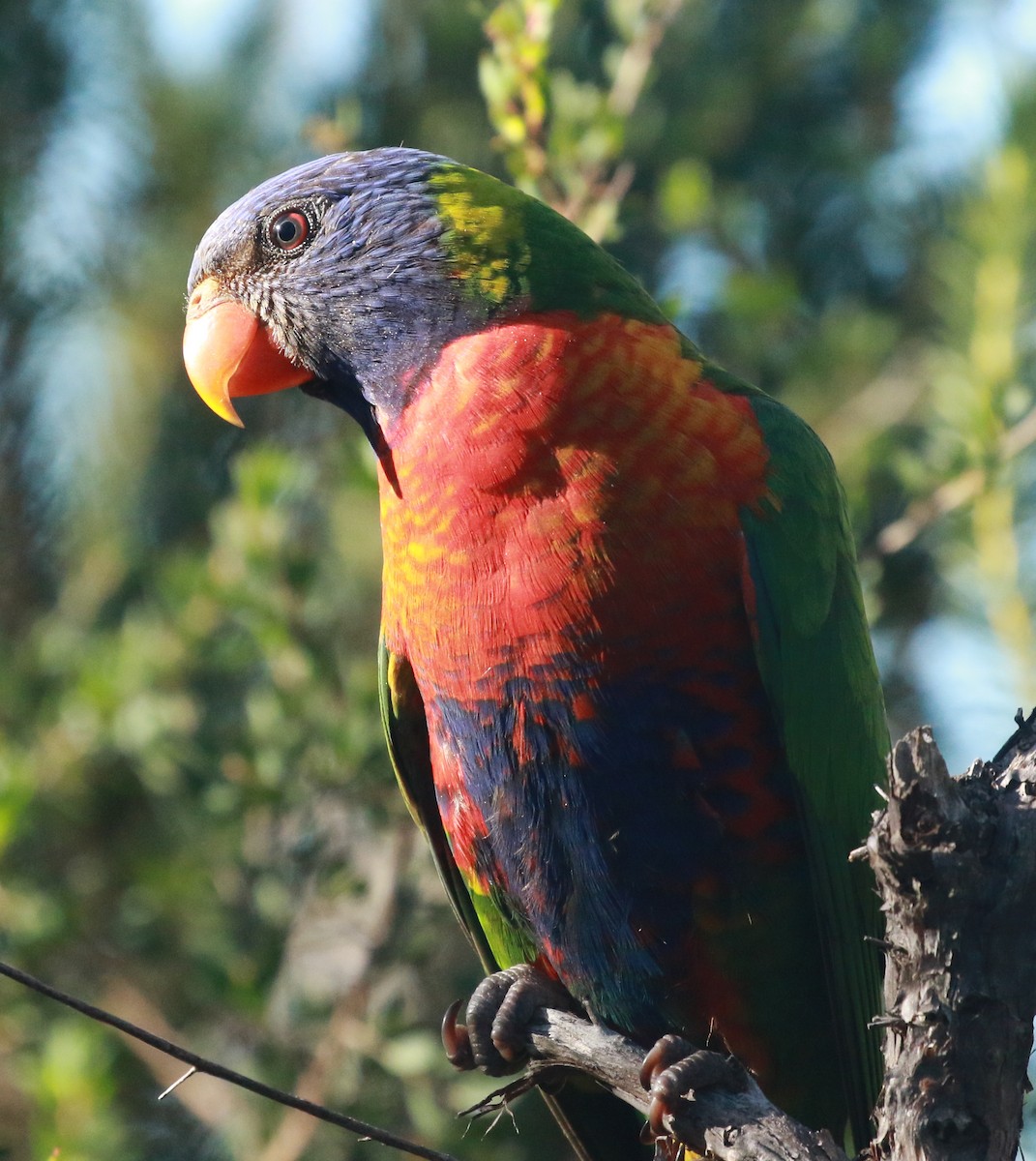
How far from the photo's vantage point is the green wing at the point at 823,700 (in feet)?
8.62

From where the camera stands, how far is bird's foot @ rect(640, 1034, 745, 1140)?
212 cm

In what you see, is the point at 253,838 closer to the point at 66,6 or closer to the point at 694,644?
the point at 694,644

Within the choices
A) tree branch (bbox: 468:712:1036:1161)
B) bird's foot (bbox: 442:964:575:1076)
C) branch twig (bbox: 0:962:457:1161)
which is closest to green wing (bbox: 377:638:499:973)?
bird's foot (bbox: 442:964:575:1076)

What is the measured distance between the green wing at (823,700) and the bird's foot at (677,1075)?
1.60 feet

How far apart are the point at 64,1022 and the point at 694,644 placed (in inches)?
106

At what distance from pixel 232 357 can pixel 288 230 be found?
32cm

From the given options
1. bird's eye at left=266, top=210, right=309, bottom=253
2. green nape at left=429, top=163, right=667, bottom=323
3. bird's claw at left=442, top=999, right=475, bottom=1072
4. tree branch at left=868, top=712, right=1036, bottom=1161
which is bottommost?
bird's claw at left=442, top=999, right=475, bottom=1072

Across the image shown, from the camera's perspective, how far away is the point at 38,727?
14.9ft

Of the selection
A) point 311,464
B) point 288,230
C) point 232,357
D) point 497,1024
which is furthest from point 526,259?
point 311,464

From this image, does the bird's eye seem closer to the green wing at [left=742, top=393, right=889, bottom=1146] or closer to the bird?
the bird

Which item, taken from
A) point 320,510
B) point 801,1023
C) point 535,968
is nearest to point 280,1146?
point 535,968

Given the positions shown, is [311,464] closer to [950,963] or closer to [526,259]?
[526,259]

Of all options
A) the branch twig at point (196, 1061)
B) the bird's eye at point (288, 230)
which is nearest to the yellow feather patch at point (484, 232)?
the bird's eye at point (288, 230)

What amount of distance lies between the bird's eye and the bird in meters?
0.30
